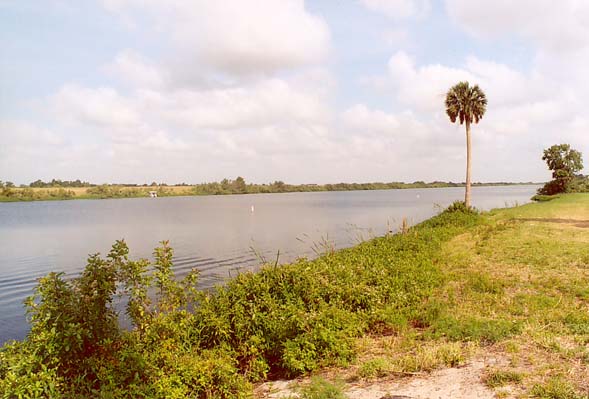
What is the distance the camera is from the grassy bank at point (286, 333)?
5.92 meters

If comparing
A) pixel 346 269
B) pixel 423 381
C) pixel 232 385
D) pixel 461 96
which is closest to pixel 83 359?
pixel 232 385

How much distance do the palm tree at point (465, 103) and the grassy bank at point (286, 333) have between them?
3045 centimetres

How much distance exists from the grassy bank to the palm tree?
30.5 meters

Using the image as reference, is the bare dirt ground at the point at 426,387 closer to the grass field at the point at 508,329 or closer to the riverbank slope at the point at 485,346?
the riverbank slope at the point at 485,346

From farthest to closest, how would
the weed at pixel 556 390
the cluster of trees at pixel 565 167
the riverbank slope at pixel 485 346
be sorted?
1. the cluster of trees at pixel 565 167
2. the riverbank slope at pixel 485 346
3. the weed at pixel 556 390

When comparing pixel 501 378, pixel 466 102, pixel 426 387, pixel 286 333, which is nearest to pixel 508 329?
pixel 501 378

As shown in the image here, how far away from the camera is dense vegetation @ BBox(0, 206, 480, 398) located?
6.03 m

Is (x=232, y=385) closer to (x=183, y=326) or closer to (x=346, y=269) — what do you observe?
(x=183, y=326)

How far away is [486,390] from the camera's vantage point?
206 inches

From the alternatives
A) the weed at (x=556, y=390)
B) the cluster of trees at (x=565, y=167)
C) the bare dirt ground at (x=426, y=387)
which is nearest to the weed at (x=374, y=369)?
the bare dirt ground at (x=426, y=387)

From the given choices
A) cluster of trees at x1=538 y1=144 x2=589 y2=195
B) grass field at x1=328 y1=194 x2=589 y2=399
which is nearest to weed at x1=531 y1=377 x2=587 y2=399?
grass field at x1=328 y1=194 x2=589 y2=399

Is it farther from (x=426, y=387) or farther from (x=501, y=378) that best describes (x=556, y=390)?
(x=426, y=387)

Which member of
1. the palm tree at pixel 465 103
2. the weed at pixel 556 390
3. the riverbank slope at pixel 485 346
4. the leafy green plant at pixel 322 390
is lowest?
the leafy green plant at pixel 322 390

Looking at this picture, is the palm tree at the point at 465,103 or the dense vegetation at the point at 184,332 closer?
the dense vegetation at the point at 184,332
